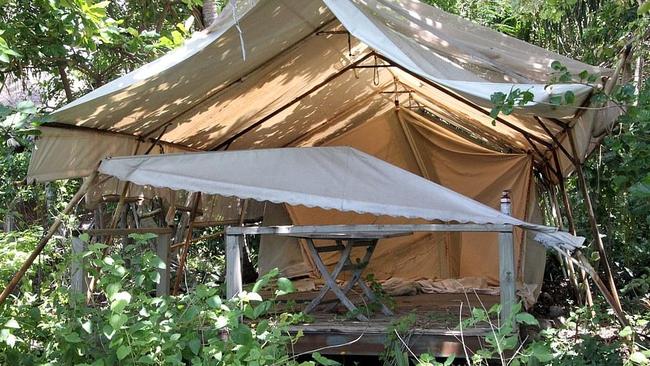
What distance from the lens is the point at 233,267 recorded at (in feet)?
13.4

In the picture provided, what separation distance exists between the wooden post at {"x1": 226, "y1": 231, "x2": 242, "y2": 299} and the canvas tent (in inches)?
40.0

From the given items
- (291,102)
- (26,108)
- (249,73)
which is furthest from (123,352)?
(291,102)

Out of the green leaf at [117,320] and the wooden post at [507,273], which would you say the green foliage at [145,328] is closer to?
the green leaf at [117,320]

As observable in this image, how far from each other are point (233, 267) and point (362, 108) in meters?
3.46

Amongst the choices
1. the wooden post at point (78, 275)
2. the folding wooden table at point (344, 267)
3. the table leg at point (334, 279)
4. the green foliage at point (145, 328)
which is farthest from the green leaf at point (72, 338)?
the table leg at point (334, 279)

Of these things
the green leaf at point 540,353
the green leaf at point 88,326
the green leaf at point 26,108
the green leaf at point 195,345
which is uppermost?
the green leaf at point 26,108

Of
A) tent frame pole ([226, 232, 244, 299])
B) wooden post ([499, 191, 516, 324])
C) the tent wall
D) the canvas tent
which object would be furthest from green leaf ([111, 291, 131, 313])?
the tent wall

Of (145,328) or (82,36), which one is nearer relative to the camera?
(145,328)

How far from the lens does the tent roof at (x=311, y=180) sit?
12.8ft

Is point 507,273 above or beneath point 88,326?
beneath

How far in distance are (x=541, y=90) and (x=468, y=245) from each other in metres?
4.35

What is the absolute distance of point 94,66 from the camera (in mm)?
7637

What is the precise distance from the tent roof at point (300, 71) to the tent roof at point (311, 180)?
458 mm

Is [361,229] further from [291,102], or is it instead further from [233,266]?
[291,102]
